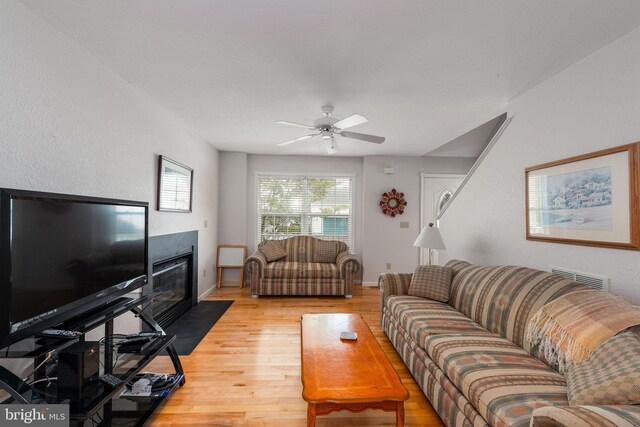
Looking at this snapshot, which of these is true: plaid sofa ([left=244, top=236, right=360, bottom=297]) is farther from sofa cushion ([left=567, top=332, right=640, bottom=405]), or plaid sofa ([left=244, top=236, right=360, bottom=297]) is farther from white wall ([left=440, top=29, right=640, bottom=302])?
sofa cushion ([left=567, top=332, right=640, bottom=405])

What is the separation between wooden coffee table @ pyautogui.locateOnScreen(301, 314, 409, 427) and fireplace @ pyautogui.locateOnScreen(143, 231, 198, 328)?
5.65 ft

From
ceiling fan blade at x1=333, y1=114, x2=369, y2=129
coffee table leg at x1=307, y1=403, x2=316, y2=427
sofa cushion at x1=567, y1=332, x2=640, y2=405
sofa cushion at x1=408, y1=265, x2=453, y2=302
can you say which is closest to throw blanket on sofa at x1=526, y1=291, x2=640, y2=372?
sofa cushion at x1=567, y1=332, x2=640, y2=405

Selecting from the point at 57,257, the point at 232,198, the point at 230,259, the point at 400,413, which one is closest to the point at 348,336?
the point at 400,413

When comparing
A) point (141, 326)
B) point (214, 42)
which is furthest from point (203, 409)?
point (214, 42)

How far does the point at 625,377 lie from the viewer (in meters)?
1.06

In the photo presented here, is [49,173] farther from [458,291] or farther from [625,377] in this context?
[458,291]

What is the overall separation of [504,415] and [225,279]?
465 cm

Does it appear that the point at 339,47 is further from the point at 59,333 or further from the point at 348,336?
the point at 59,333

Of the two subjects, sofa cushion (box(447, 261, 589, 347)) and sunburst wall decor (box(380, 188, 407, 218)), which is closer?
sofa cushion (box(447, 261, 589, 347))

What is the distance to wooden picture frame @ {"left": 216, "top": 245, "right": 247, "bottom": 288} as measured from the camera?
5.03 m

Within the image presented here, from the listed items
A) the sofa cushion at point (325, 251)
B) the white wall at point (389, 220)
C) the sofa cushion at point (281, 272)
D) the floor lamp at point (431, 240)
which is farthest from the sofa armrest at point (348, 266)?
the floor lamp at point (431, 240)

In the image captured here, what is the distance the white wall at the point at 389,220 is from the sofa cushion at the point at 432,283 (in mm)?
2339

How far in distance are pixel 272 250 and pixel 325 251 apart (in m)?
0.93

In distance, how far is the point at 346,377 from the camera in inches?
61.2
